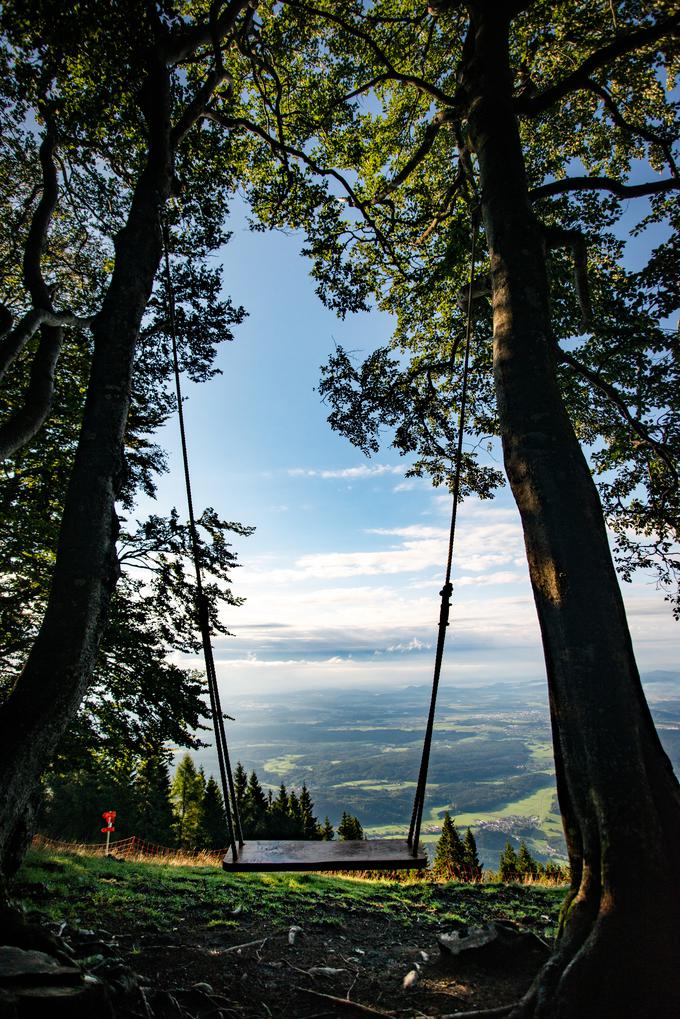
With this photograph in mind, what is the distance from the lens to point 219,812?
37.7 meters

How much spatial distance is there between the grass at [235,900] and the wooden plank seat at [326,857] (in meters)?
2.28

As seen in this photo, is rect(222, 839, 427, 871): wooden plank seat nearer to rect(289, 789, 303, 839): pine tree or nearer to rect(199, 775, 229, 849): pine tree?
rect(199, 775, 229, 849): pine tree

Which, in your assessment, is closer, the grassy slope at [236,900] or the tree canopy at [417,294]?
the tree canopy at [417,294]

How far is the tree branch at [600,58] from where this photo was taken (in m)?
4.03

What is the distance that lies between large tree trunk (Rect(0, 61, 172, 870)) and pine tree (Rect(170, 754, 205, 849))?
41239 millimetres

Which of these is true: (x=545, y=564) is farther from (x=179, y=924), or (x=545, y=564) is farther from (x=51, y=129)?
(x=51, y=129)

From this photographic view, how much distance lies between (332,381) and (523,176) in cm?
444

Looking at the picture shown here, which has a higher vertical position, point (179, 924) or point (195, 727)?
point (195, 727)

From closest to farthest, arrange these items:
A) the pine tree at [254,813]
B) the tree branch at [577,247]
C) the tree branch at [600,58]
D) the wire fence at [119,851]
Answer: the tree branch at [577,247] < the tree branch at [600,58] < the wire fence at [119,851] < the pine tree at [254,813]

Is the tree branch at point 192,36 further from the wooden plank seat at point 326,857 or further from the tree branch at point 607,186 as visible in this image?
the wooden plank seat at point 326,857

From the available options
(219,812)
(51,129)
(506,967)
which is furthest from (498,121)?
(219,812)

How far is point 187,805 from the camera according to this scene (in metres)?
40.3

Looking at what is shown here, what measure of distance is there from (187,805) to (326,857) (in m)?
45.6

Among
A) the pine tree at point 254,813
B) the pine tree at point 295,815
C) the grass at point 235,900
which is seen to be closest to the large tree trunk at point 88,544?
the grass at point 235,900
